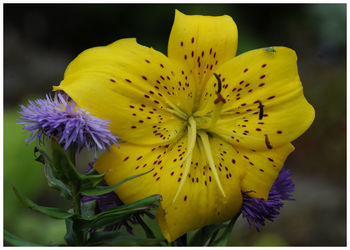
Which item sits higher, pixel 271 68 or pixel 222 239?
pixel 271 68

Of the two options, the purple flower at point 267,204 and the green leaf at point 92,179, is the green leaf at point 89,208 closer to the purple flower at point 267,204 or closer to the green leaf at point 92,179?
the green leaf at point 92,179

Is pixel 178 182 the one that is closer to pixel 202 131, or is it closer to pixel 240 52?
pixel 202 131

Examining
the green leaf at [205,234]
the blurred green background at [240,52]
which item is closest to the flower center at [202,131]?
the green leaf at [205,234]

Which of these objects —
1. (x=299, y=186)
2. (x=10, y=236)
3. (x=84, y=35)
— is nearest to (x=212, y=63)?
(x=10, y=236)

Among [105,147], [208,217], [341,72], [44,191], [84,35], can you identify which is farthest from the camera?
[84,35]

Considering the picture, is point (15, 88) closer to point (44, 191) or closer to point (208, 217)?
point (44, 191)

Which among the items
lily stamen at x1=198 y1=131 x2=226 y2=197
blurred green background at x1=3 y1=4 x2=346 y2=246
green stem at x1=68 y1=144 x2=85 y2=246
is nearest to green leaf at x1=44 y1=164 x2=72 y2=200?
green stem at x1=68 y1=144 x2=85 y2=246

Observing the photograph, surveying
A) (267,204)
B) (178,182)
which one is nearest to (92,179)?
(178,182)

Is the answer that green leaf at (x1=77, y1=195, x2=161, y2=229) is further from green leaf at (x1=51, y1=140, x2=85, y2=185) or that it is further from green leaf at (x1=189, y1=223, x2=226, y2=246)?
green leaf at (x1=189, y1=223, x2=226, y2=246)
